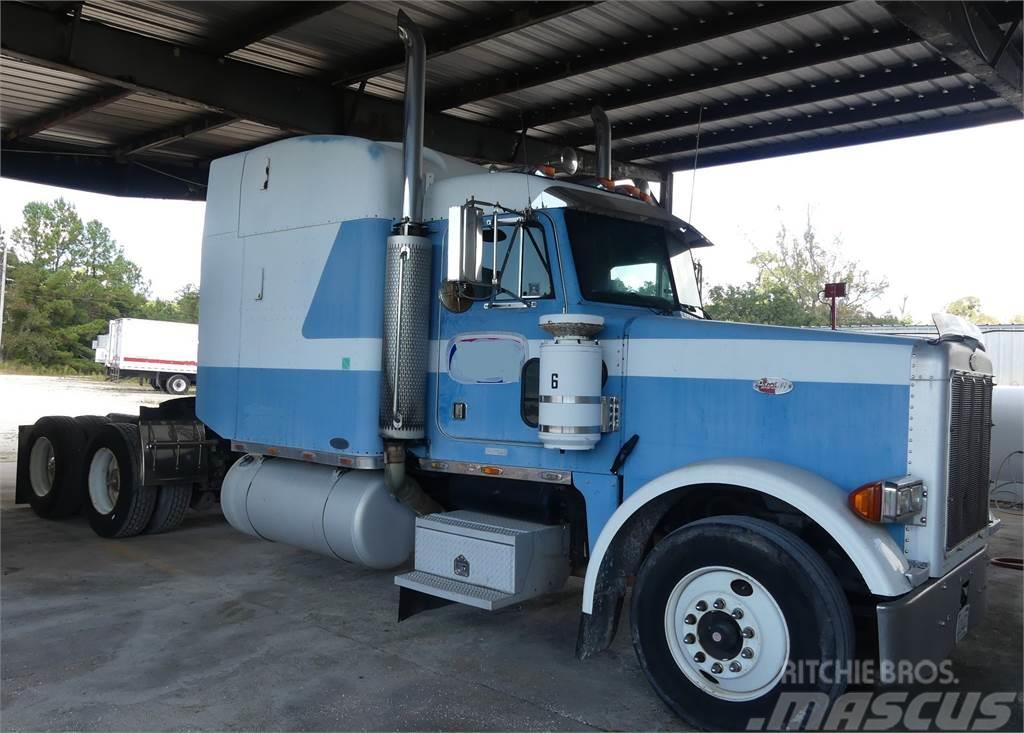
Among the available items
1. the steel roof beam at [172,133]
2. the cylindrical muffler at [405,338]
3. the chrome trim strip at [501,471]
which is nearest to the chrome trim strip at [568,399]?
the chrome trim strip at [501,471]

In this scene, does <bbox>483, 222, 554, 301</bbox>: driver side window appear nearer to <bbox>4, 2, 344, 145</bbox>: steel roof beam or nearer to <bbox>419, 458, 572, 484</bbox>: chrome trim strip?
<bbox>419, 458, 572, 484</bbox>: chrome trim strip

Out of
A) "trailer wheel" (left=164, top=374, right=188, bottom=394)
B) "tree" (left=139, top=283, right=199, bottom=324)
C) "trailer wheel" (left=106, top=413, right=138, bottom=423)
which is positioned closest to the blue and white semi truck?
"trailer wheel" (left=106, top=413, right=138, bottom=423)

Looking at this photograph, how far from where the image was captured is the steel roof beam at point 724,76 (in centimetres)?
774

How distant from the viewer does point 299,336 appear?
243 inches

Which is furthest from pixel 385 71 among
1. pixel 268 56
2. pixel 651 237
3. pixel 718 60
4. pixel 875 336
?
pixel 875 336

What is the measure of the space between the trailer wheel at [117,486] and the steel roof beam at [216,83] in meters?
3.45

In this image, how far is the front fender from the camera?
11.6ft

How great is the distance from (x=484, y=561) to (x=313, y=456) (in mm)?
1816

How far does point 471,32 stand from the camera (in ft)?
25.5

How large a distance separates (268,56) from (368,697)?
691 centimetres

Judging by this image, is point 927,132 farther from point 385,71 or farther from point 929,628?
point 929,628

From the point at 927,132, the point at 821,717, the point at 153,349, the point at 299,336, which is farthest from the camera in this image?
the point at 153,349

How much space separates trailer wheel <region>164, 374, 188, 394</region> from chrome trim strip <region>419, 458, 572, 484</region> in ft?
112

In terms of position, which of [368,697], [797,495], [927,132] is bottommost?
[368,697]
